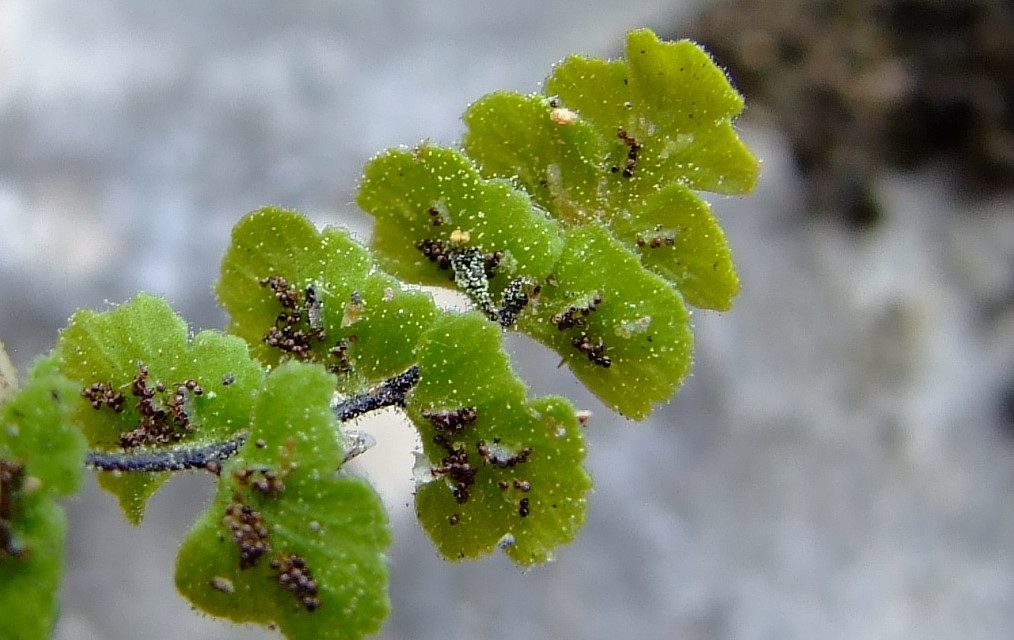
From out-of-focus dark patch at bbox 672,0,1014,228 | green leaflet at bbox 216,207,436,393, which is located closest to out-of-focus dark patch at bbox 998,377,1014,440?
out-of-focus dark patch at bbox 672,0,1014,228

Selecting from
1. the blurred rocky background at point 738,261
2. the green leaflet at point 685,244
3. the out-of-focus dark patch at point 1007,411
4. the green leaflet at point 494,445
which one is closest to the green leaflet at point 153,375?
the green leaflet at point 494,445

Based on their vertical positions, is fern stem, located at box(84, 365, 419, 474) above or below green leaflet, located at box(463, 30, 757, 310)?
below

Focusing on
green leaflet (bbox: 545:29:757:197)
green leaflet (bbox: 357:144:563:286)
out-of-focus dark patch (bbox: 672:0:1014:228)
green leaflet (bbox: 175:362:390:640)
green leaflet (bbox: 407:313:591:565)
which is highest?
out-of-focus dark patch (bbox: 672:0:1014:228)

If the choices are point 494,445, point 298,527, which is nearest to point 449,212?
point 494,445

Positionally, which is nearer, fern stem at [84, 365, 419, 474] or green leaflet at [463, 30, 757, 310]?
fern stem at [84, 365, 419, 474]

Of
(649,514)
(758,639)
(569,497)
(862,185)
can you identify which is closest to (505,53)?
(862,185)

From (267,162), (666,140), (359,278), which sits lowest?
(359,278)

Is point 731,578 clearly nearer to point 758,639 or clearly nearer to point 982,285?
point 758,639

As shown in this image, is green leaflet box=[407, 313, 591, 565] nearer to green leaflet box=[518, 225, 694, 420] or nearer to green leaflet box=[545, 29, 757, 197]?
green leaflet box=[518, 225, 694, 420]
